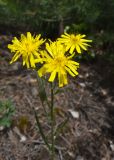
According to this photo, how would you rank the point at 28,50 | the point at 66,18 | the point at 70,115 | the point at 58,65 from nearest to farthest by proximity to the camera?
the point at 58,65, the point at 28,50, the point at 70,115, the point at 66,18

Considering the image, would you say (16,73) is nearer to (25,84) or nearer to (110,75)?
(25,84)

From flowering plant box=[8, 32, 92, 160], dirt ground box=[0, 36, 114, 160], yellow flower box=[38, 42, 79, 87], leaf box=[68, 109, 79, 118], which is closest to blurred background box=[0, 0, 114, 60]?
dirt ground box=[0, 36, 114, 160]

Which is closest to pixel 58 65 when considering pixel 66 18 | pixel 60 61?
pixel 60 61

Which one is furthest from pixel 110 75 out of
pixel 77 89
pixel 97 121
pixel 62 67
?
pixel 62 67

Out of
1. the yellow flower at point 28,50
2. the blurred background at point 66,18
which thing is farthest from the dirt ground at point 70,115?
the yellow flower at point 28,50

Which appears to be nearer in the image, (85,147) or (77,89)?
(85,147)

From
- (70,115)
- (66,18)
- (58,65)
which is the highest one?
(66,18)

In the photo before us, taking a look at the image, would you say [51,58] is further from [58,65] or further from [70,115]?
[70,115]
